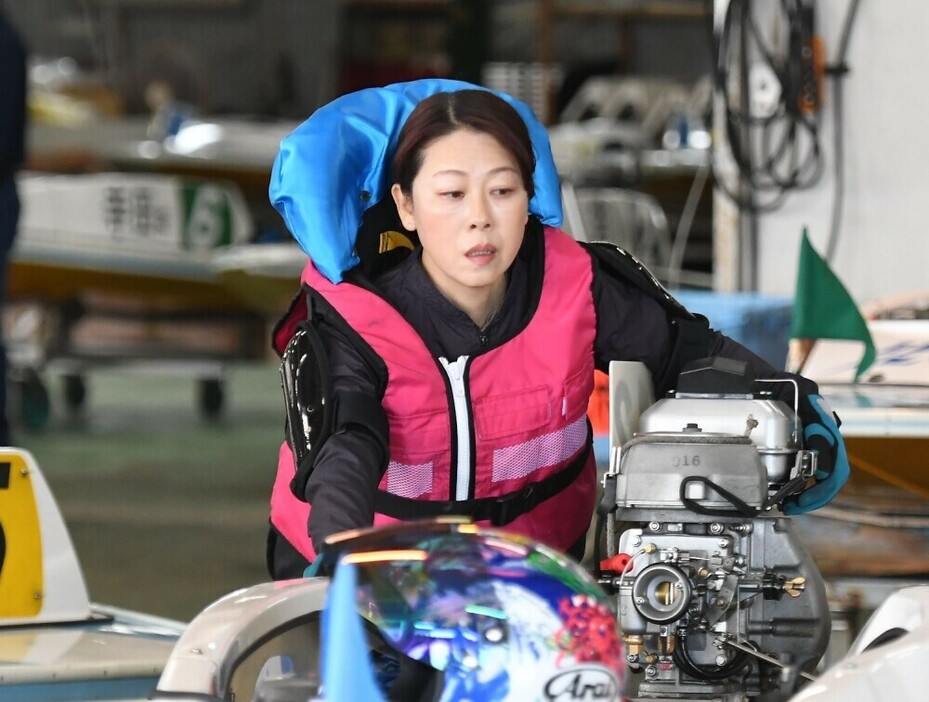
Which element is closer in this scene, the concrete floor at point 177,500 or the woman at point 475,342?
the woman at point 475,342

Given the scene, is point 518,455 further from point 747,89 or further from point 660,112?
point 660,112

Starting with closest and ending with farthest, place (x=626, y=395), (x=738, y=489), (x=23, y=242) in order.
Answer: (x=738, y=489)
(x=626, y=395)
(x=23, y=242)

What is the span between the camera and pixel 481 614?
1.31 metres

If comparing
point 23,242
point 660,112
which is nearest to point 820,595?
point 23,242

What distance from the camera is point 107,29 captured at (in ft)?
45.5

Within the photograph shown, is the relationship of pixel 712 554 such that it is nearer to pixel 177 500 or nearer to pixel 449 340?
pixel 449 340

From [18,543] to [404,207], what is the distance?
910 mm

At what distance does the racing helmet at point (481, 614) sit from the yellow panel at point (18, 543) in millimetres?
1251

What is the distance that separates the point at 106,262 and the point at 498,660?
251 inches

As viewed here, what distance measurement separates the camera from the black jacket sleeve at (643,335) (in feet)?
6.88

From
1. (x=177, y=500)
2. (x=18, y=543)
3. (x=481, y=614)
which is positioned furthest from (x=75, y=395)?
(x=481, y=614)

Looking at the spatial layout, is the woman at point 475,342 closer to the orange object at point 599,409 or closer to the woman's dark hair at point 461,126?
the woman's dark hair at point 461,126

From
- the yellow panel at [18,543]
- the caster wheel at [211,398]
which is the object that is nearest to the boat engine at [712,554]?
the yellow panel at [18,543]

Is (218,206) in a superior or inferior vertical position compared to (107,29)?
inferior
